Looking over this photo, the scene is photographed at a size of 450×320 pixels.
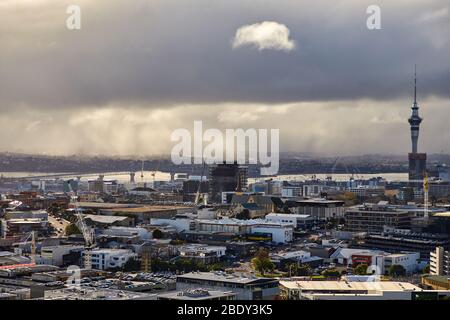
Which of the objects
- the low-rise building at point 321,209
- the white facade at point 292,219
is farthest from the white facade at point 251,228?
the low-rise building at point 321,209

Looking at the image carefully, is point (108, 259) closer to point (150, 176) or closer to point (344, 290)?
point (344, 290)

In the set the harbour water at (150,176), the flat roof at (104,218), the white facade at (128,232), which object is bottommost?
the white facade at (128,232)

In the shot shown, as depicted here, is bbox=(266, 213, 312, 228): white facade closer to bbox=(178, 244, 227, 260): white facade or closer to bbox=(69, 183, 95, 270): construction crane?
bbox=(69, 183, 95, 270): construction crane

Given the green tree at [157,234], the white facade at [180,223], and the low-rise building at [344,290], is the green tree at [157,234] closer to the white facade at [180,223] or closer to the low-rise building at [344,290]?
the white facade at [180,223]

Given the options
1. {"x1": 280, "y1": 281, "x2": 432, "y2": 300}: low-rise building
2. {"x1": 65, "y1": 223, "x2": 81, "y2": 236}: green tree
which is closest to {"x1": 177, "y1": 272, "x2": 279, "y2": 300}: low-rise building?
{"x1": 280, "y1": 281, "x2": 432, "y2": 300}: low-rise building

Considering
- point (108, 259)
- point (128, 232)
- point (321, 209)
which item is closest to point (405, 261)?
point (108, 259)

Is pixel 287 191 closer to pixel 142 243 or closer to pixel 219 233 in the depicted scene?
pixel 219 233
